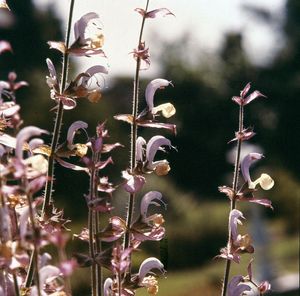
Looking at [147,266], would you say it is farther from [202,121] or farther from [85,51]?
[202,121]

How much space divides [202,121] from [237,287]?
68.9ft

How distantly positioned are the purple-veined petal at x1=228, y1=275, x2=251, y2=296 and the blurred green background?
42.6 ft

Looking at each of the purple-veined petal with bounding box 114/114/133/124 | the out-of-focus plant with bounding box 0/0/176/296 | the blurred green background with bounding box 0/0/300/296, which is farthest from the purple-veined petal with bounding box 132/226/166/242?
the blurred green background with bounding box 0/0/300/296

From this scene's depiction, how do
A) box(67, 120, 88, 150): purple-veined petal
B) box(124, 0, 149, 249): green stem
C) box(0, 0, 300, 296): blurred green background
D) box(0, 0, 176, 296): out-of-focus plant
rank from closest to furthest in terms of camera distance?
box(0, 0, 176, 296): out-of-focus plant, box(124, 0, 149, 249): green stem, box(67, 120, 88, 150): purple-veined petal, box(0, 0, 300, 296): blurred green background

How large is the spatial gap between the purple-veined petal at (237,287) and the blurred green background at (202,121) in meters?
13.0

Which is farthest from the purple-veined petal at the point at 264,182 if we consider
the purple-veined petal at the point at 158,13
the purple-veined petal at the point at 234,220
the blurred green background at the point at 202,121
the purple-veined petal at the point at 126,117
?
the blurred green background at the point at 202,121

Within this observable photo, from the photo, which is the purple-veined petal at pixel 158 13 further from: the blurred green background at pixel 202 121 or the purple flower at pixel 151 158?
the blurred green background at pixel 202 121

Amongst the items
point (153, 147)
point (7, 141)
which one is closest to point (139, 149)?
point (153, 147)

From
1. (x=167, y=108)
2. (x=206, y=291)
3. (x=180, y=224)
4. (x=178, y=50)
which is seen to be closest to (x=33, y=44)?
(x=178, y=50)

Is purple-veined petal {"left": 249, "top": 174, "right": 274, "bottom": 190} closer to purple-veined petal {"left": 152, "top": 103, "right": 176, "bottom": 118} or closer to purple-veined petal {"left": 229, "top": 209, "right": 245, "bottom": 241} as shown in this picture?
purple-veined petal {"left": 229, "top": 209, "right": 245, "bottom": 241}

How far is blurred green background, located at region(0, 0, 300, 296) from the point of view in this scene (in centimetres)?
1587

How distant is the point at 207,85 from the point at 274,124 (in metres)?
2.21

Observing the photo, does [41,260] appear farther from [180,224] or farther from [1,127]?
[180,224]

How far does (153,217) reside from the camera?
171 centimetres
